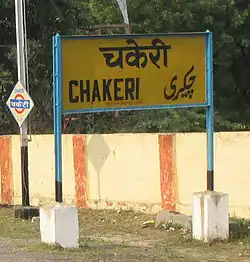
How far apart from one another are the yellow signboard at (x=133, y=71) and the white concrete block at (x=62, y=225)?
4.44ft

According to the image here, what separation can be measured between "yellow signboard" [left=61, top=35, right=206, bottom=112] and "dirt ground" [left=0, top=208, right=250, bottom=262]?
1.97 m

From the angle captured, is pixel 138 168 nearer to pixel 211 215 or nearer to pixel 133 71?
pixel 211 215

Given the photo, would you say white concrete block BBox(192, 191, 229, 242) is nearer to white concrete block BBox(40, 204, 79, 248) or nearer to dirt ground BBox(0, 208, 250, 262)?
dirt ground BBox(0, 208, 250, 262)

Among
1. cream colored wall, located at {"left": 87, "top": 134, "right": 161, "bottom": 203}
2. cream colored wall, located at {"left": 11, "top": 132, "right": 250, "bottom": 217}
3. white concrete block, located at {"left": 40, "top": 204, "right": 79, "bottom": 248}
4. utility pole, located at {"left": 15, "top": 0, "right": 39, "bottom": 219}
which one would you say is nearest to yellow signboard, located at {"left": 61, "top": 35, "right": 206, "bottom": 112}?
white concrete block, located at {"left": 40, "top": 204, "right": 79, "bottom": 248}

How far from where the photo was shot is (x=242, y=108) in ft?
88.7

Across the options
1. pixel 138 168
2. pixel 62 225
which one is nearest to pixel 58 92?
pixel 62 225

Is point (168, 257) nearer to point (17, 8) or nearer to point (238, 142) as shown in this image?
point (238, 142)

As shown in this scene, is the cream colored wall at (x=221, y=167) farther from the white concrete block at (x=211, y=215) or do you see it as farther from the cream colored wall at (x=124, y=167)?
the white concrete block at (x=211, y=215)

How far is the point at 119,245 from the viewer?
9531 millimetres

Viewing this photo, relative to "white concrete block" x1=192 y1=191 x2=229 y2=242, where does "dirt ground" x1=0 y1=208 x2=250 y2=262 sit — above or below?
below

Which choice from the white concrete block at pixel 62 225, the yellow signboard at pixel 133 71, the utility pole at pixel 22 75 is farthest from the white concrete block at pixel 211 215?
the utility pole at pixel 22 75

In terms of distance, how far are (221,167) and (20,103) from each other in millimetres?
4559

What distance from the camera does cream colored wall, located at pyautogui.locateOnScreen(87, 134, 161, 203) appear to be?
509 inches

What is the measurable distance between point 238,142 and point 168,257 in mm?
3601
